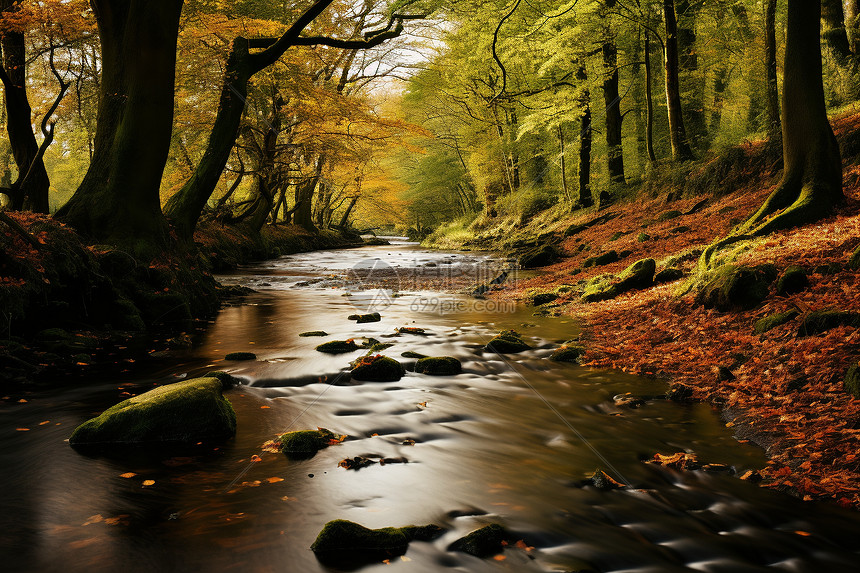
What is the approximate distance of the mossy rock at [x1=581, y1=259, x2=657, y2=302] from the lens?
9711 mm

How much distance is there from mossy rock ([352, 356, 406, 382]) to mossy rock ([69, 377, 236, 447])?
2009 millimetres

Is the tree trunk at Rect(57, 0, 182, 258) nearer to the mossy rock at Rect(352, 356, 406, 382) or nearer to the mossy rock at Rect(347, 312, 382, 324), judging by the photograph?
the mossy rock at Rect(347, 312, 382, 324)

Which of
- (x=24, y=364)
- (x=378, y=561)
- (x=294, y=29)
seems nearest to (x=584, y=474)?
(x=378, y=561)

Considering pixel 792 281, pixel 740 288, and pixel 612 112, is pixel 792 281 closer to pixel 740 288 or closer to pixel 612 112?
pixel 740 288

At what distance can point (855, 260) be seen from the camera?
5.94 meters

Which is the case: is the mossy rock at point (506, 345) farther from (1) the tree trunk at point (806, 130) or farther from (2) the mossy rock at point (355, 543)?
(2) the mossy rock at point (355, 543)

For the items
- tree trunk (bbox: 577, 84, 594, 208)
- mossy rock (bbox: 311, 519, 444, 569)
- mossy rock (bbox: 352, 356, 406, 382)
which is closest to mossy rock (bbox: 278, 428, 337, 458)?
mossy rock (bbox: 311, 519, 444, 569)

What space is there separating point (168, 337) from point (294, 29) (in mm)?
6598

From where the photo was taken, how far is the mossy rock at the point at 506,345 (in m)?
7.65

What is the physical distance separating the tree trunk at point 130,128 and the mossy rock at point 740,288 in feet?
30.6

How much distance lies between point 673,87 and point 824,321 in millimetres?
12605

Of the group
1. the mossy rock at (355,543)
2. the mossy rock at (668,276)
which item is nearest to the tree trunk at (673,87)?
the mossy rock at (668,276)

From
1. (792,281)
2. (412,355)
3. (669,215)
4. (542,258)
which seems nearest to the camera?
(792,281)

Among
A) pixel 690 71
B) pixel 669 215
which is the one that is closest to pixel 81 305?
pixel 669 215
